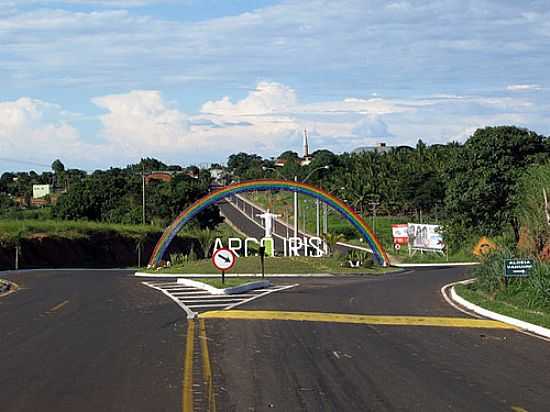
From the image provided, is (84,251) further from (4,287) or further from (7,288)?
(7,288)

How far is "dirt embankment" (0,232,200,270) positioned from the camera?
6200 cm

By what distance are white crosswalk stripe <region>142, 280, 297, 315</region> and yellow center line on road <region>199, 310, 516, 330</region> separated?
124 cm

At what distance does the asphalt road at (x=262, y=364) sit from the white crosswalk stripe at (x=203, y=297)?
3.56ft

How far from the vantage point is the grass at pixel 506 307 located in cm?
1974

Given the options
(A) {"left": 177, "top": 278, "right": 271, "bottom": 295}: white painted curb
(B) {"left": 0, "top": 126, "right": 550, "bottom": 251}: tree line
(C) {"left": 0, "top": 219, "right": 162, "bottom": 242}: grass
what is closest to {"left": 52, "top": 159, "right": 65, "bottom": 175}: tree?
(B) {"left": 0, "top": 126, "right": 550, "bottom": 251}: tree line

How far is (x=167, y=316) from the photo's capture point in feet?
66.7

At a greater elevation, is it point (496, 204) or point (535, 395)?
point (496, 204)

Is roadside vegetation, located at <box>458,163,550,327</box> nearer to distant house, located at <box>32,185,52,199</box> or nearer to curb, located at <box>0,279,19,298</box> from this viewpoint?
curb, located at <box>0,279,19,298</box>

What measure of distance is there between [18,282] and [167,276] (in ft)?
29.1

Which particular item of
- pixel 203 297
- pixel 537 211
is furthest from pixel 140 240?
pixel 537 211

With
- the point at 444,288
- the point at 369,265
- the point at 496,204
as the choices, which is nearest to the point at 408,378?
the point at 444,288

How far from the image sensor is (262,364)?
13.2m

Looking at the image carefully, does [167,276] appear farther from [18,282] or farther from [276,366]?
[276,366]

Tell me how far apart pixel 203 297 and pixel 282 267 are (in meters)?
20.9
